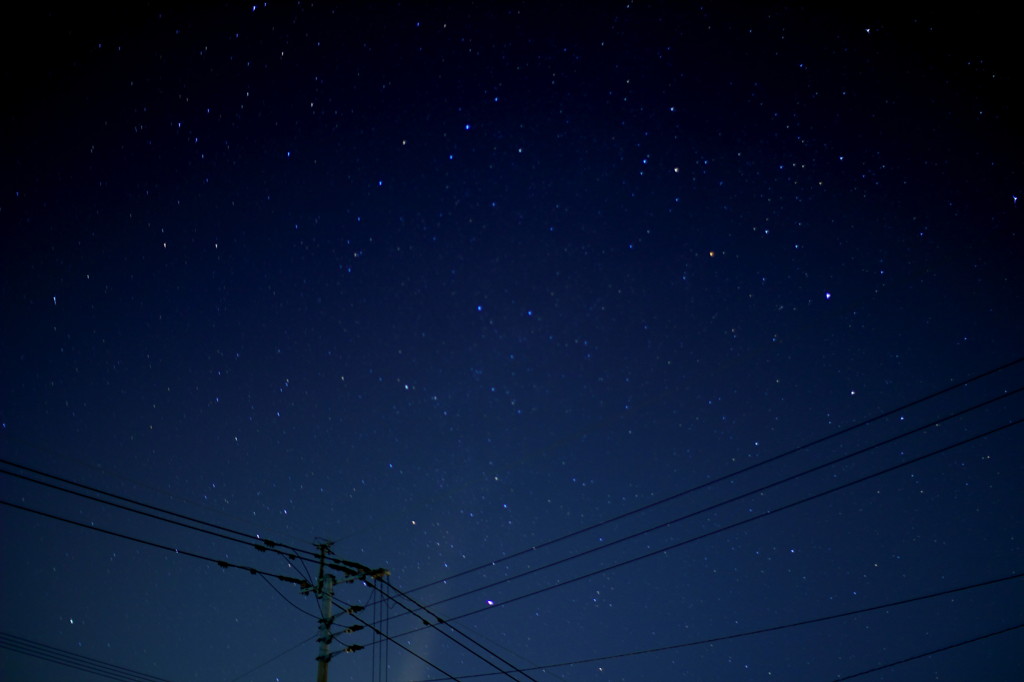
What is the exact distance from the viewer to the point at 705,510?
524 inches

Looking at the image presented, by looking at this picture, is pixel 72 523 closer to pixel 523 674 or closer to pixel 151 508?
pixel 151 508

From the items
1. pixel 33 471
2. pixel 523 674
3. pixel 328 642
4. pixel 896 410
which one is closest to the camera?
pixel 33 471

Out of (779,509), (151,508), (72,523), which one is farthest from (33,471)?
(779,509)

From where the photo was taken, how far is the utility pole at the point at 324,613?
12391 millimetres

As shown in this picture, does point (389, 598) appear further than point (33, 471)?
Yes

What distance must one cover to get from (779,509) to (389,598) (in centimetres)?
797

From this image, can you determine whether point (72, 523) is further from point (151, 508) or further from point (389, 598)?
point (389, 598)

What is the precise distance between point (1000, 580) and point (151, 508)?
44.8 ft

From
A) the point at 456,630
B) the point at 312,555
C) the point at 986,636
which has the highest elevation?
the point at 312,555

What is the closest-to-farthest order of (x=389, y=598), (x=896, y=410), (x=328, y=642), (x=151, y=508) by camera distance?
1. (x=151, y=508)
2. (x=896, y=410)
3. (x=328, y=642)
4. (x=389, y=598)

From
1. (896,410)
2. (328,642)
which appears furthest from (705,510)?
(328,642)

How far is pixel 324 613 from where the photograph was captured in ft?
42.4

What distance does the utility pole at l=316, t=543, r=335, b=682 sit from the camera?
12391 mm

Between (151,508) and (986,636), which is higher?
(151,508)
